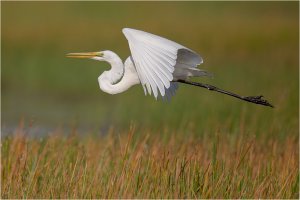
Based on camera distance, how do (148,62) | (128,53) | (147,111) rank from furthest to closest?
(128,53), (147,111), (148,62)

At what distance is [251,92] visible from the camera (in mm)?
8938

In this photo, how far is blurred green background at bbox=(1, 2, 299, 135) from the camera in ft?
26.6

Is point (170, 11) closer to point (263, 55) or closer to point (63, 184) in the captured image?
point (263, 55)

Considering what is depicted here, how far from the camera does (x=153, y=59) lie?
472cm

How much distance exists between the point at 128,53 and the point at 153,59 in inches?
290

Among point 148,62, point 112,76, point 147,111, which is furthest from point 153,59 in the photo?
point 147,111

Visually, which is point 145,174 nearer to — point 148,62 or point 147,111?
point 148,62

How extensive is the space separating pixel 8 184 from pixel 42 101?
6.15 metres

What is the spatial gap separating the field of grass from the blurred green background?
26 millimetres

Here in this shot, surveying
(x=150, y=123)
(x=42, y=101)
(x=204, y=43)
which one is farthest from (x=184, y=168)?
(x=204, y=43)

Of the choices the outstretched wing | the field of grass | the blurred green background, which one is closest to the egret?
the outstretched wing

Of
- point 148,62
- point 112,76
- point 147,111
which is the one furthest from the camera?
point 147,111

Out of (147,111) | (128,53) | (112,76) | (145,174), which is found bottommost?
(145,174)

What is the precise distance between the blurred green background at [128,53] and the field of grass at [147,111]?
0.03 m
